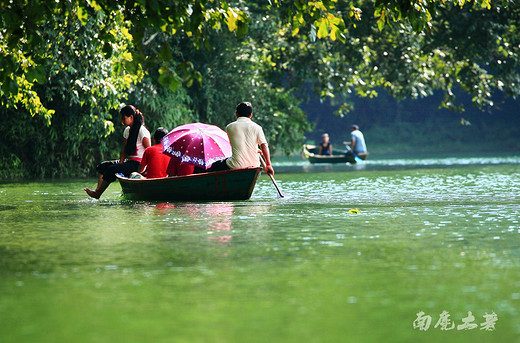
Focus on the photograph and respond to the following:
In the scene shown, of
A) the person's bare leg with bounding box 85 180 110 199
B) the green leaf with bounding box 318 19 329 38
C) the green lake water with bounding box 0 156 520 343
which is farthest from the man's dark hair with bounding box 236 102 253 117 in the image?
the green leaf with bounding box 318 19 329 38

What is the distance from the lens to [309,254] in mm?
8141

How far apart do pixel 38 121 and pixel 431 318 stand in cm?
2151

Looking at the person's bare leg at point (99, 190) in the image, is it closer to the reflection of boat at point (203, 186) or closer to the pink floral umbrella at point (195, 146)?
the reflection of boat at point (203, 186)

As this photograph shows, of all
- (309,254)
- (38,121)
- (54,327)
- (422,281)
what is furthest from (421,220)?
(38,121)

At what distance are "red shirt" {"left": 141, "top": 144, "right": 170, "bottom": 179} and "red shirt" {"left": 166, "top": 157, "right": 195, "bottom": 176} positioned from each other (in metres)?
0.12

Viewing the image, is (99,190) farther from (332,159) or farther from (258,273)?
(332,159)

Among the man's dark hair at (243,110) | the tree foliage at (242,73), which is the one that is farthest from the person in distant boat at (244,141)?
the tree foliage at (242,73)

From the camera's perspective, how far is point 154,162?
52.1ft

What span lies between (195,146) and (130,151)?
1.15m

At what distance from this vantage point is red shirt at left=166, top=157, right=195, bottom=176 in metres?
16.0

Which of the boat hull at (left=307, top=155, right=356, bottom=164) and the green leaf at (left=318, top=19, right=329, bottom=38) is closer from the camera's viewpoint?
the green leaf at (left=318, top=19, right=329, bottom=38)

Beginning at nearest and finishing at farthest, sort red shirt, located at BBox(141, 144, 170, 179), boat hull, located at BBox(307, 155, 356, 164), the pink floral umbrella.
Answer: the pink floral umbrella < red shirt, located at BBox(141, 144, 170, 179) < boat hull, located at BBox(307, 155, 356, 164)

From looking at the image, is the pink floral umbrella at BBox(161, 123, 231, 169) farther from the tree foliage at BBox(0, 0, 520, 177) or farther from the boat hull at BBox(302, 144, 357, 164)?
the boat hull at BBox(302, 144, 357, 164)

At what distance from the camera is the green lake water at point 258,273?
5.24 metres
